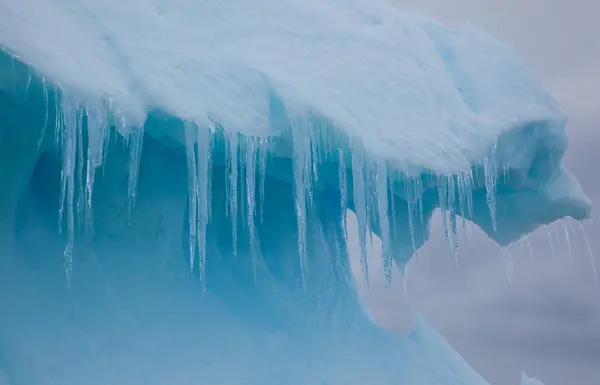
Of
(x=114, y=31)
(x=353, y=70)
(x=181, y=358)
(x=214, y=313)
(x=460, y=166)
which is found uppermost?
(x=353, y=70)

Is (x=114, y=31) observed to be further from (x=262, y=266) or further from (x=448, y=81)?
(x=448, y=81)

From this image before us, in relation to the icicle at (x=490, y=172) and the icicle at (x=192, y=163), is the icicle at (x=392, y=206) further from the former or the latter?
the icicle at (x=192, y=163)

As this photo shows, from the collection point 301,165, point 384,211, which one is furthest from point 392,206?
point 301,165

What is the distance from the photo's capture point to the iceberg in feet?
11.6

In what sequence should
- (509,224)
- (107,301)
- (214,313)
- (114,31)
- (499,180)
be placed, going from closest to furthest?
(114,31)
(107,301)
(214,313)
(499,180)
(509,224)

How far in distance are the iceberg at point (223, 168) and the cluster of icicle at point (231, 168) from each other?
2cm

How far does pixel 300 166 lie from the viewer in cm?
415

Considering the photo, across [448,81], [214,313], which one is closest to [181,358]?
[214,313]

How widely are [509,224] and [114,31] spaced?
4198mm

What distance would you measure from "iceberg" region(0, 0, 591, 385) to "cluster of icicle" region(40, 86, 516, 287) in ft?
0.05

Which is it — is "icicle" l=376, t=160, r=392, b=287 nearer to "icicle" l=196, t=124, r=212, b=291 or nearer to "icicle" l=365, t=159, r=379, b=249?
"icicle" l=365, t=159, r=379, b=249

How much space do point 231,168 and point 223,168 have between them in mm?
743

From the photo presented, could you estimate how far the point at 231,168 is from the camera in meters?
4.02

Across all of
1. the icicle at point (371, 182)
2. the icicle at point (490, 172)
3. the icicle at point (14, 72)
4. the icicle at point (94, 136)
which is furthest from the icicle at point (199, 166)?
the icicle at point (490, 172)
